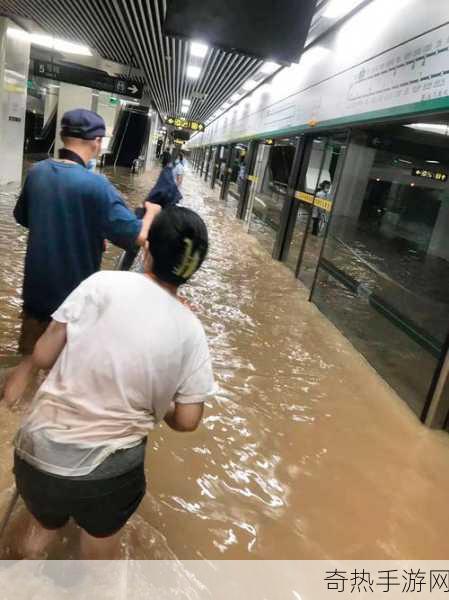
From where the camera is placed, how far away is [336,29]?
21.2ft

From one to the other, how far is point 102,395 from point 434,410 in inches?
115

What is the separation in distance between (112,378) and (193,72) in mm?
13703

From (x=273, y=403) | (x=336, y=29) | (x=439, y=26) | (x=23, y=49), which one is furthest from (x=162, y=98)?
(x=273, y=403)

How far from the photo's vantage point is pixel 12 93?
9031 millimetres

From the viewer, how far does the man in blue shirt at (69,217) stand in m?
2.01

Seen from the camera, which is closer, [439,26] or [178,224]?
[178,224]

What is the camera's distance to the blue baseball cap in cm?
202

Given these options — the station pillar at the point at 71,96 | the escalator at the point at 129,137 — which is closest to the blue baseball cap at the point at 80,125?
the station pillar at the point at 71,96

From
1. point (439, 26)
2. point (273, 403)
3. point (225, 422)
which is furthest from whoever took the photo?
point (439, 26)

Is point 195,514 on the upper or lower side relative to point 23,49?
lower

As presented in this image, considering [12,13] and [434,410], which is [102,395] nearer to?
[434,410]

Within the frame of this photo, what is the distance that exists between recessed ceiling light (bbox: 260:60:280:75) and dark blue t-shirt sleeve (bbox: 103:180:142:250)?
29.5ft

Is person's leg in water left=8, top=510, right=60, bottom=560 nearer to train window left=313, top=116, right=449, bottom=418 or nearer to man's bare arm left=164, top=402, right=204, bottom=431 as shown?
man's bare arm left=164, top=402, right=204, bottom=431

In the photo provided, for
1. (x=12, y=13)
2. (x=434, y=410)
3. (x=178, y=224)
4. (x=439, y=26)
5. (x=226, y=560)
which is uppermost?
(x=12, y=13)
